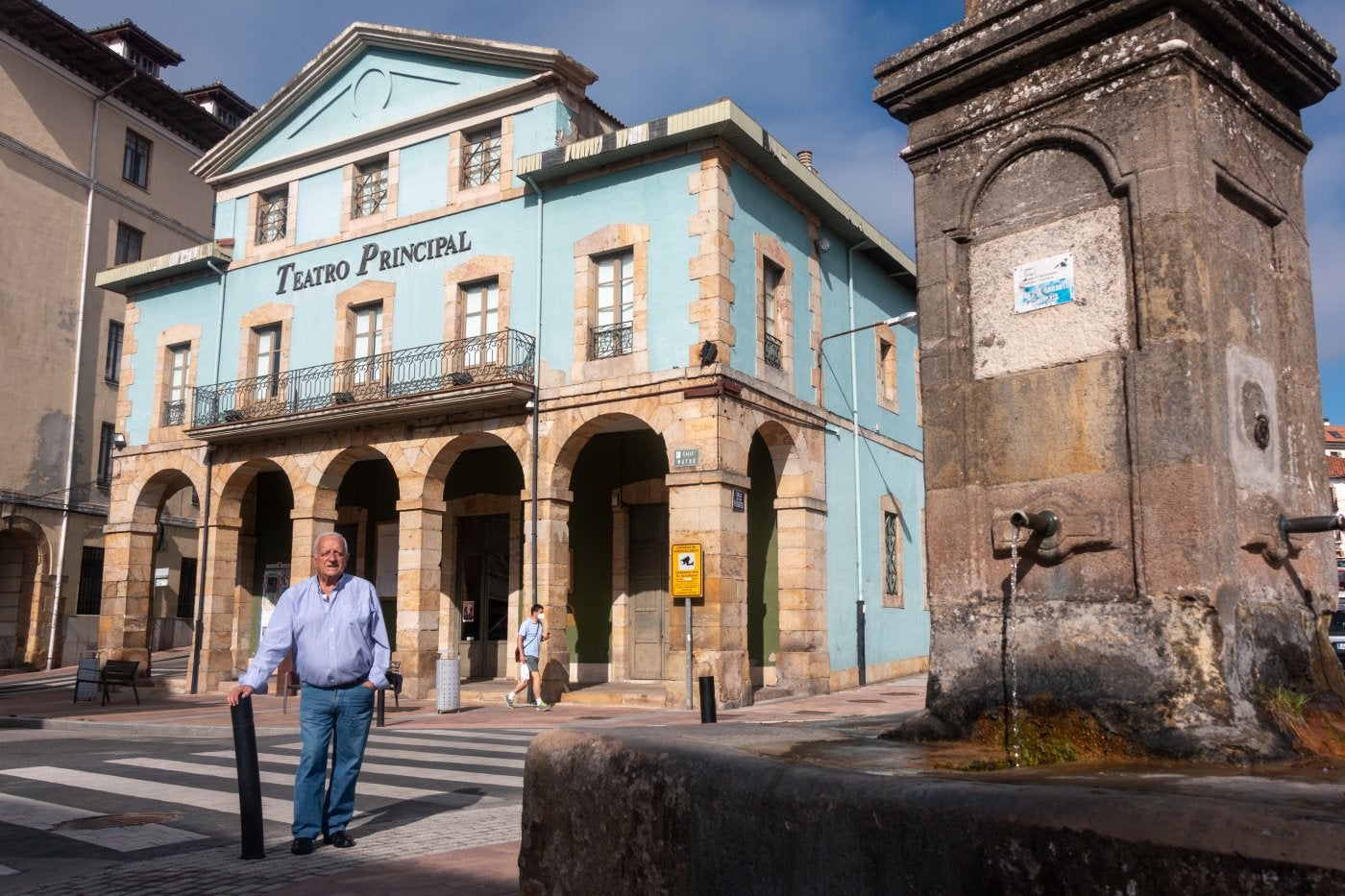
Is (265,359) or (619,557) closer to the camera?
(619,557)

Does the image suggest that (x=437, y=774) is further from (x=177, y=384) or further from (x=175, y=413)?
(x=177, y=384)

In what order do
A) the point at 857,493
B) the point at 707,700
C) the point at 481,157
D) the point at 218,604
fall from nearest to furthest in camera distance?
the point at 707,700
the point at 481,157
the point at 857,493
the point at 218,604

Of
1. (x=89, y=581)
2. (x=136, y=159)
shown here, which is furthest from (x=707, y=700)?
(x=136, y=159)

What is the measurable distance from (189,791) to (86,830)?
4.66 feet

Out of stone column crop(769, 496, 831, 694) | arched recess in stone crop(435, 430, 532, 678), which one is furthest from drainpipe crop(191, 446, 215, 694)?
stone column crop(769, 496, 831, 694)

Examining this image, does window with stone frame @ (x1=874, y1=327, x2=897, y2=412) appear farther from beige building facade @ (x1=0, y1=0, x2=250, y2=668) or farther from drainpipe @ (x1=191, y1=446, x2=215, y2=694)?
beige building facade @ (x1=0, y1=0, x2=250, y2=668)

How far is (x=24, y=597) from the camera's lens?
90.0 ft

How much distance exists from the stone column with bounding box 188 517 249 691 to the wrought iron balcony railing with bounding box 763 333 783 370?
36.5 feet

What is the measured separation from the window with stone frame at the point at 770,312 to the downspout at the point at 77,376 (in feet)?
65.9

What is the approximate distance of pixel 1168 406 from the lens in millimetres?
3902

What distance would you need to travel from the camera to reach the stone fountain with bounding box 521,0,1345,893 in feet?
11.0

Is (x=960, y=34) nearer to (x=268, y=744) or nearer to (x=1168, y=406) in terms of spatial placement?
(x=1168, y=406)

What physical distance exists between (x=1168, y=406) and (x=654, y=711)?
11.9m

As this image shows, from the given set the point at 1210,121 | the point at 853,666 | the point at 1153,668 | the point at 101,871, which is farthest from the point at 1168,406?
the point at 853,666
